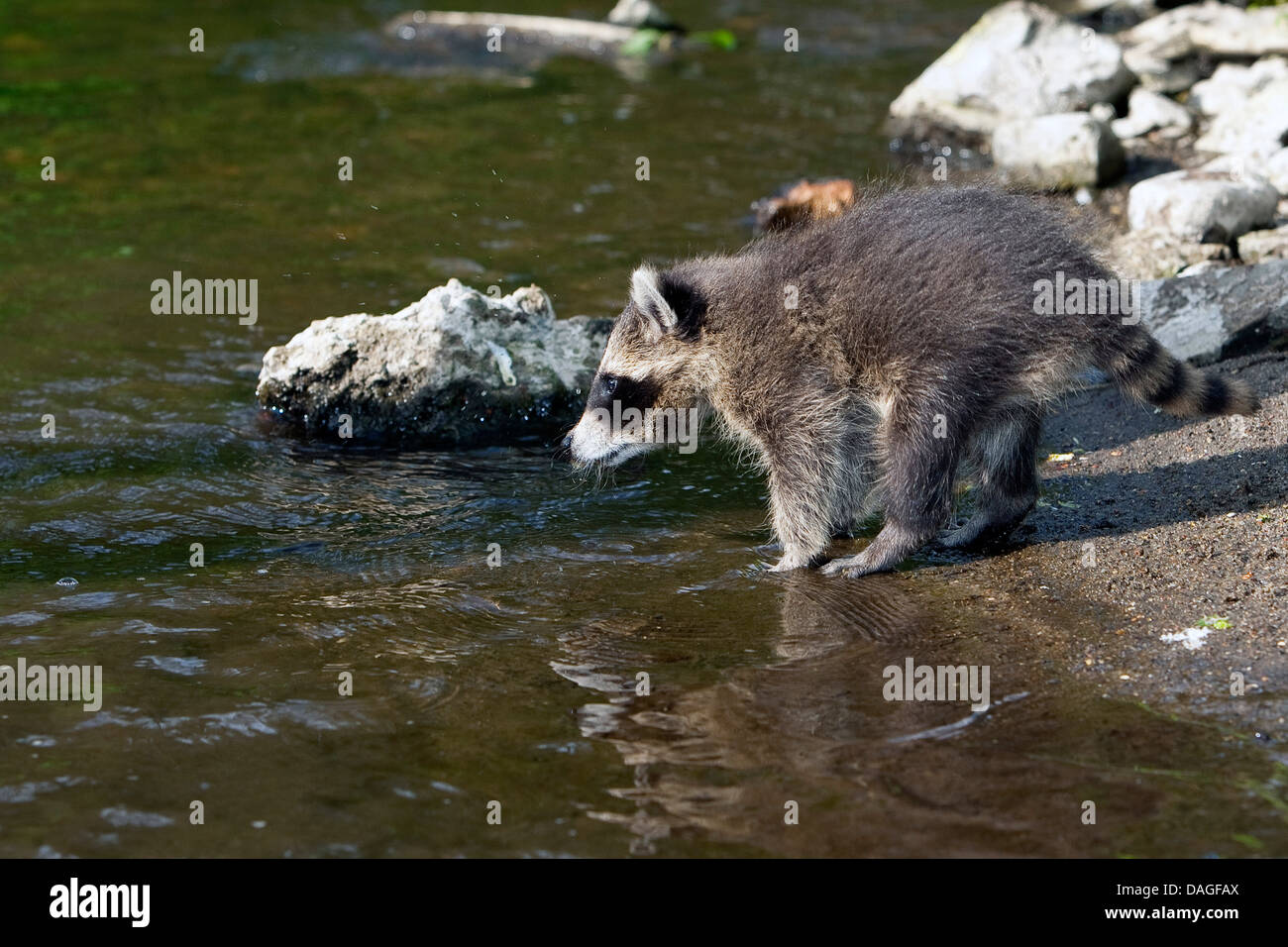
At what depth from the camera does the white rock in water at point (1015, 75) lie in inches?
603

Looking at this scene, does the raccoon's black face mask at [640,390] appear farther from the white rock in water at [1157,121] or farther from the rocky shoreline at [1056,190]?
the white rock in water at [1157,121]

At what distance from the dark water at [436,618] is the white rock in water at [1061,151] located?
A: 5.07ft

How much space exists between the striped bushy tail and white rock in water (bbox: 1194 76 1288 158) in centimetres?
683

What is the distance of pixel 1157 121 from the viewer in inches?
593

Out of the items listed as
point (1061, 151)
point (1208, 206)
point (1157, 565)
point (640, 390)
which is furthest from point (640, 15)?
point (1157, 565)

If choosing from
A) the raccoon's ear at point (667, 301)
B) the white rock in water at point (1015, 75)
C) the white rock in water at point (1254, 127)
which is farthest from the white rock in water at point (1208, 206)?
the raccoon's ear at point (667, 301)

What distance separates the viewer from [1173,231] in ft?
36.7

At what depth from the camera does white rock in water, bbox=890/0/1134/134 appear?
1530 cm

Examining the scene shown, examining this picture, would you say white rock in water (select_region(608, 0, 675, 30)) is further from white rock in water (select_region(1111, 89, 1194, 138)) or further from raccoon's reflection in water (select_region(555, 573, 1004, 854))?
raccoon's reflection in water (select_region(555, 573, 1004, 854))

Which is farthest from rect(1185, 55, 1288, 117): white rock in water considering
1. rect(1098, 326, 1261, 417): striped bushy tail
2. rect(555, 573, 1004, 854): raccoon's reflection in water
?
rect(555, 573, 1004, 854): raccoon's reflection in water

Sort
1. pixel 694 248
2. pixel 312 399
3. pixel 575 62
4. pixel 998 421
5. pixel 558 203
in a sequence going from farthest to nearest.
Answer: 1. pixel 575 62
2. pixel 558 203
3. pixel 694 248
4. pixel 312 399
5. pixel 998 421

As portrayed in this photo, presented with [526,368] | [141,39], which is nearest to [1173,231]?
[526,368]

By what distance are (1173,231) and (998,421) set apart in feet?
15.2
